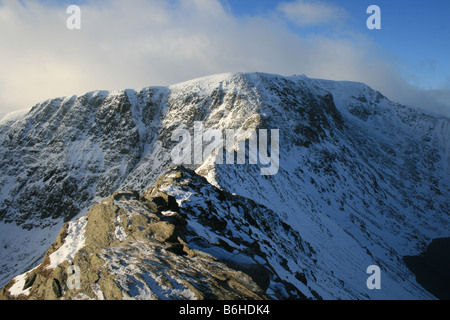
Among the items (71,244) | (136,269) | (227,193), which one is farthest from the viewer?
(227,193)

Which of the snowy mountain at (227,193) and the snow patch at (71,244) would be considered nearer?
the snowy mountain at (227,193)

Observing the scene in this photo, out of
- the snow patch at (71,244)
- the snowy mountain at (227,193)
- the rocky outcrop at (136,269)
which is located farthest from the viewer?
the snow patch at (71,244)

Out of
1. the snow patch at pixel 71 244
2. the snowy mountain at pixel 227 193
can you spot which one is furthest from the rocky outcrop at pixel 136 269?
the snow patch at pixel 71 244

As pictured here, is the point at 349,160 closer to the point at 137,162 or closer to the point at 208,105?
the point at 208,105

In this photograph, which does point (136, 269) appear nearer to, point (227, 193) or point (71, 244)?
point (71, 244)

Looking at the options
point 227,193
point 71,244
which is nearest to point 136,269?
point 71,244

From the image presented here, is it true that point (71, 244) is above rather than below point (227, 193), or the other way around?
below

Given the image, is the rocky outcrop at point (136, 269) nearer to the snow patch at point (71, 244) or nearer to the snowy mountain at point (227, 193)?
the snowy mountain at point (227, 193)

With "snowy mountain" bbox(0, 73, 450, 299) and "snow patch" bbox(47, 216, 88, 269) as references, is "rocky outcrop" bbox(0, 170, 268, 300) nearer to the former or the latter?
"snowy mountain" bbox(0, 73, 450, 299)
